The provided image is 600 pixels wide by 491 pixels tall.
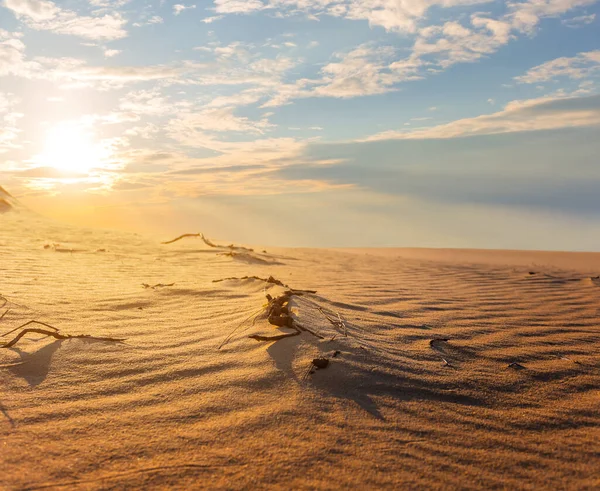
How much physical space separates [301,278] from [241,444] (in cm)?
443

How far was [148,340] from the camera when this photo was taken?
2.91 meters

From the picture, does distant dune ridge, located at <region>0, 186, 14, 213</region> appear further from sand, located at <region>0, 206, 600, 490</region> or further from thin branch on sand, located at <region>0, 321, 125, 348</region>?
thin branch on sand, located at <region>0, 321, 125, 348</region>

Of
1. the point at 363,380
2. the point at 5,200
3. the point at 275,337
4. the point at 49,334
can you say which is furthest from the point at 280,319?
the point at 5,200

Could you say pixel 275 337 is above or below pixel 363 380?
above

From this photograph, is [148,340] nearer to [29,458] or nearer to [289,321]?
[289,321]

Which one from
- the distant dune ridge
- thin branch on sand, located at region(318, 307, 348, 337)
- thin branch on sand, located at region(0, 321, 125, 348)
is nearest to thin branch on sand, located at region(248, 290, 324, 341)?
thin branch on sand, located at region(318, 307, 348, 337)

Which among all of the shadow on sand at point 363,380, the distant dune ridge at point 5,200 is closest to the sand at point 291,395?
the shadow on sand at point 363,380

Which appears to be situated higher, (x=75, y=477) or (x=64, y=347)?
(x=64, y=347)

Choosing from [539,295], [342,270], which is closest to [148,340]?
[539,295]

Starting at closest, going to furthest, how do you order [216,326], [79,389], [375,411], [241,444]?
1. [241,444]
2. [375,411]
3. [79,389]
4. [216,326]

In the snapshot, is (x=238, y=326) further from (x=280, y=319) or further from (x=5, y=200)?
(x=5, y=200)

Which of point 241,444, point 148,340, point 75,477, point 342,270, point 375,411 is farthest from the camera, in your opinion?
point 342,270

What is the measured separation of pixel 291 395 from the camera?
2164mm

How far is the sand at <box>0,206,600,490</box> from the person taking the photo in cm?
168
